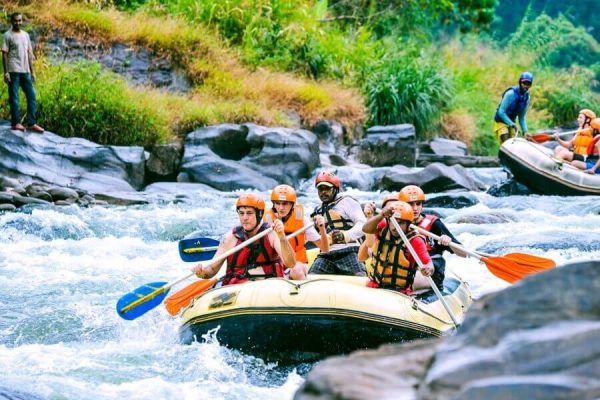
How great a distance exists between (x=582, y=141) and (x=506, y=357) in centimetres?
1059

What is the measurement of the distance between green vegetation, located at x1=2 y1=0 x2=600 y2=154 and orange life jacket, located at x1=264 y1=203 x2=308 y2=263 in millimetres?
6879

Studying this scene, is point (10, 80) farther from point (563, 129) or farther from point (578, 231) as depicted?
point (563, 129)

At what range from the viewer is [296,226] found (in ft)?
20.2

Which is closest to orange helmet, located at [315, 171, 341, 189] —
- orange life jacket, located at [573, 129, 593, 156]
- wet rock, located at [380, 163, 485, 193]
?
wet rock, located at [380, 163, 485, 193]


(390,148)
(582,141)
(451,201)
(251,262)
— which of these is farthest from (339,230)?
(390,148)

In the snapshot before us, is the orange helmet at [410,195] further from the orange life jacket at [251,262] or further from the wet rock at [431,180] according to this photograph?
the wet rock at [431,180]

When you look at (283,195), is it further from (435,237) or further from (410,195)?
(435,237)

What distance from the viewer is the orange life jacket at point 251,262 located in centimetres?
567

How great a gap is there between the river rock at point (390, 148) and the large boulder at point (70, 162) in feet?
12.6

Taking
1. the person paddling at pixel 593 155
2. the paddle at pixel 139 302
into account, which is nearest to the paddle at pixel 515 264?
the paddle at pixel 139 302

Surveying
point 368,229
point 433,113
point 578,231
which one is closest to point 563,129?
point 433,113

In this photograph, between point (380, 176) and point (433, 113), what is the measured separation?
3686 millimetres

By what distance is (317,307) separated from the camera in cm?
504

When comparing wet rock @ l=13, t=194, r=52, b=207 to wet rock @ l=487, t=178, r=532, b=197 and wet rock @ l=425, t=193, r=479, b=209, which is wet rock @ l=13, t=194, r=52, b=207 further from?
wet rock @ l=487, t=178, r=532, b=197
